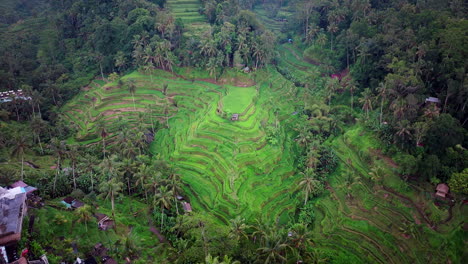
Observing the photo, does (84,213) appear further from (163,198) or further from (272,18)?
(272,18)

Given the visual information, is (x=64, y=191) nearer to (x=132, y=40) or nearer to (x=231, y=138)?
(x=231, y=138)

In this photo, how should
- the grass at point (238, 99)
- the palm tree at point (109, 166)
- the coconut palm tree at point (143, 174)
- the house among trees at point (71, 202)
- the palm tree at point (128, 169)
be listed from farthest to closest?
1. the grass at point (238, 99)
2. the palm tree at point (128, 169)
3. the coconut palm tree at point (143, 174)
4. the house among trees at point (71, 202)
5. the palm tree at point (109, 166)

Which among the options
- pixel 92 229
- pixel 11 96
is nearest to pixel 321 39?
pixel 92 229

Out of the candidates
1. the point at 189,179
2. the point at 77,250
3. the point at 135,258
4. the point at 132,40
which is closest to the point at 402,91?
the point at 189,179

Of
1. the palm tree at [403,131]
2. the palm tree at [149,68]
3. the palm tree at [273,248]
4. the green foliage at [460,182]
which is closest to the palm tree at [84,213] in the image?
the palm tree at [273,248]

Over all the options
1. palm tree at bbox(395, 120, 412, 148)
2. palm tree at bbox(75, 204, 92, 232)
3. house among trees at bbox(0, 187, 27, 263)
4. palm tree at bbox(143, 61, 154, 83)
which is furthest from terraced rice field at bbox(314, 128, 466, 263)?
palm tree at bbox(143, 61, 154, 83)

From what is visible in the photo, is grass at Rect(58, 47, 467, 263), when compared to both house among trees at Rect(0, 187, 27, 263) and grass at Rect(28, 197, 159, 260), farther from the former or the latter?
house among trees at Rect(0, 187, 27, 263)

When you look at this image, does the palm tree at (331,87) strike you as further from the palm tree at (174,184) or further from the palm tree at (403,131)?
the palm tree at (174,184)
